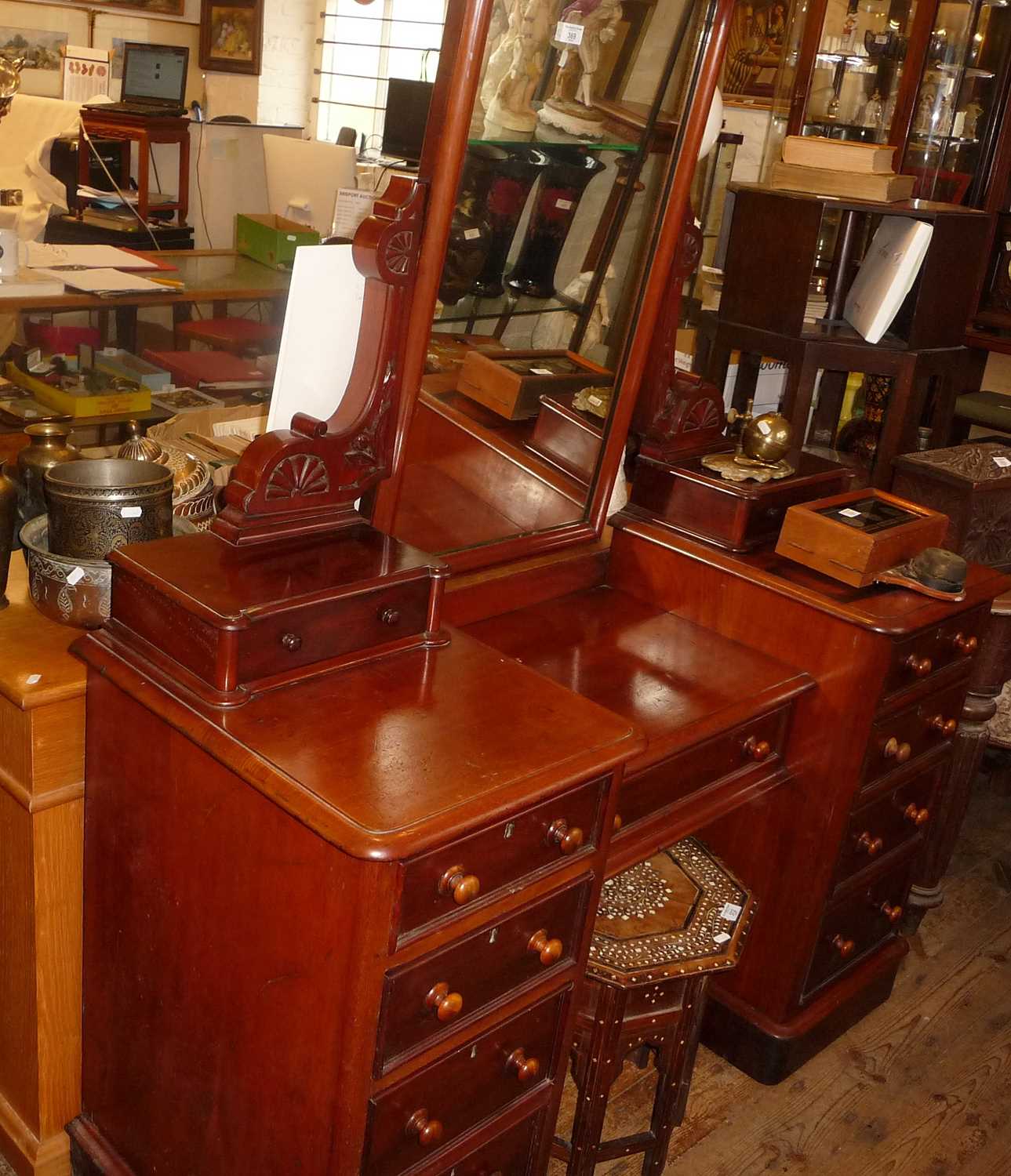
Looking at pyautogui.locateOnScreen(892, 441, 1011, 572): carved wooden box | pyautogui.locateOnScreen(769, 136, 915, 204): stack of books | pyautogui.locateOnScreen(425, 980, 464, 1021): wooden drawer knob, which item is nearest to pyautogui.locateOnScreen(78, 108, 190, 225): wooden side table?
pyautogui.locateOnScreen(769, 136, 915, 204): stack of books

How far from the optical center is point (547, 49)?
174 centimetres

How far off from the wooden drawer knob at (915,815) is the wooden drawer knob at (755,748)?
463mm

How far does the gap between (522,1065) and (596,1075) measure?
1.12 ft

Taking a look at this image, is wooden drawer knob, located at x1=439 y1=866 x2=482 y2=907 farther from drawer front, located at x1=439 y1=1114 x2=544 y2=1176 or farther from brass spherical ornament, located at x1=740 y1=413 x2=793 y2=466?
brass spherical ornament, located at x1=740 y1=413 x2=793 y2=466

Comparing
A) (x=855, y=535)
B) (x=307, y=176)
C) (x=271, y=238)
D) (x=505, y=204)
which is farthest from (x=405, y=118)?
Answer: (x=307, y=176)

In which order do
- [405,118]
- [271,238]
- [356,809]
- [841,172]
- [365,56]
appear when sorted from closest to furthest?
1. [356,809]
2. [405,118]
3. [841,172]
4. [271,238]
5. [365,56]

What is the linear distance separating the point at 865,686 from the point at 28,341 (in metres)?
3.90

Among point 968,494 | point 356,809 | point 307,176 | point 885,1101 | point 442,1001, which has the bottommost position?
point 885,1101

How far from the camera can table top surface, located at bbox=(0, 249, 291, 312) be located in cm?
456

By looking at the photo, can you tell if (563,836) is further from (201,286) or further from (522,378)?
(201,286)

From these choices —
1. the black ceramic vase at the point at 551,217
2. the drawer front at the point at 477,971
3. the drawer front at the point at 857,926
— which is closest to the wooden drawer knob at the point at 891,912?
the drawer front at the point at 857,926

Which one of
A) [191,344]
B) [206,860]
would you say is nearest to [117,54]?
[191,344]

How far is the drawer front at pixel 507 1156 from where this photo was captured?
167 cm

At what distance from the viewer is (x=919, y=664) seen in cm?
215
